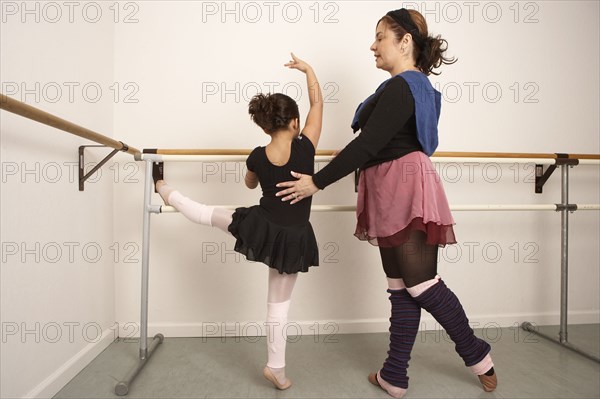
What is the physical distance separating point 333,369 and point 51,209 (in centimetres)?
104

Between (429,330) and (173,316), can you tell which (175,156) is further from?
(429,330)

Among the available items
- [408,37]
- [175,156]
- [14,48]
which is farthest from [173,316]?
[408,37]

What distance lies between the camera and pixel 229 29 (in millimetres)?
1537

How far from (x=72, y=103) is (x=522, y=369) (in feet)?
5.87

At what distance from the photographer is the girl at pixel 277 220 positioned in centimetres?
104

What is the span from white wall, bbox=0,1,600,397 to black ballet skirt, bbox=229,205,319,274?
1.63ft

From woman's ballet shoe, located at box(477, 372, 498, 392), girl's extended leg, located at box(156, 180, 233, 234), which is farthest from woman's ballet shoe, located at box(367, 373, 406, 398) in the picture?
girl's extended leg, located at box(156, 180, 233, 234)

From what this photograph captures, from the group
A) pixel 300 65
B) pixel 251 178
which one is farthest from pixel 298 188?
pixel 300 65

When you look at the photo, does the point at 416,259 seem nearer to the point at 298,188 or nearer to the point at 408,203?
the point at 408,203

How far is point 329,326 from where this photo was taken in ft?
5.15

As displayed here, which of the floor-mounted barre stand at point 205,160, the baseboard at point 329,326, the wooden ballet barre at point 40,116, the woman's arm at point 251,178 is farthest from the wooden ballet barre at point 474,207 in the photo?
the baseboard at point 329,326

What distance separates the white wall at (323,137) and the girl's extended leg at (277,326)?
461mm

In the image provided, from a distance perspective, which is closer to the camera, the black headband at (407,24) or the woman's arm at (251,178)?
the black headband at (407,24)

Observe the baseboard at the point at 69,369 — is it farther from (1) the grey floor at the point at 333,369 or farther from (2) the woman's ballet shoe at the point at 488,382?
(2) the woman's ballet shoe at the point at 488,382
